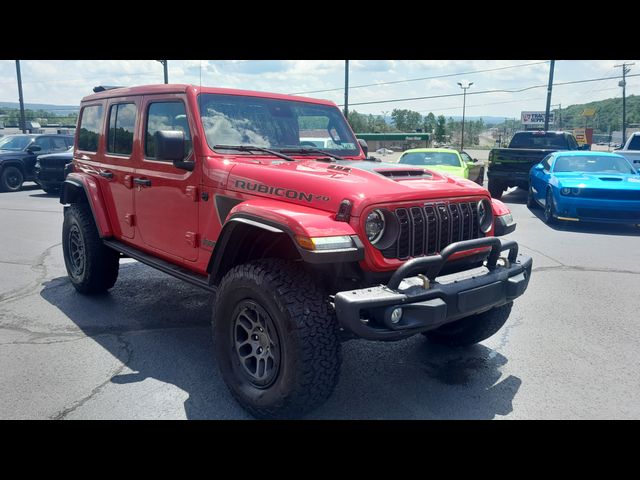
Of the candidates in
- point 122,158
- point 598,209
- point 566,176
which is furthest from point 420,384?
point 566,176

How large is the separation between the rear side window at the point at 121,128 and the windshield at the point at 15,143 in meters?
13.3

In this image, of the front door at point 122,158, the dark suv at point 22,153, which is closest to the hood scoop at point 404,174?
the front door at point 122,158

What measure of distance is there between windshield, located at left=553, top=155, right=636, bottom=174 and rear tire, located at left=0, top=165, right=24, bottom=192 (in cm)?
1491

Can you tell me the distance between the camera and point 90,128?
5.59 m

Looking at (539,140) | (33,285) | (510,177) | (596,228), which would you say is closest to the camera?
(33,285)

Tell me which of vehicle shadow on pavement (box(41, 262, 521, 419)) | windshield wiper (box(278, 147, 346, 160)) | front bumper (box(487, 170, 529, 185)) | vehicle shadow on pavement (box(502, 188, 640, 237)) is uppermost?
windshield wiper (box(278, 147, 346, 160))

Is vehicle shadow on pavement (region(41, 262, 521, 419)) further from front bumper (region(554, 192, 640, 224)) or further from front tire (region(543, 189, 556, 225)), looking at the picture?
front tire (region(543, 189, 556, 225))

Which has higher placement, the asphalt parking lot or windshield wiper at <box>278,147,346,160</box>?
windshield wiper at <box>278,147,346,160</box>

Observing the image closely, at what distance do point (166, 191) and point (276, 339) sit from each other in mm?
1822

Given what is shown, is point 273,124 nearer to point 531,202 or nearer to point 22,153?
point 531,202

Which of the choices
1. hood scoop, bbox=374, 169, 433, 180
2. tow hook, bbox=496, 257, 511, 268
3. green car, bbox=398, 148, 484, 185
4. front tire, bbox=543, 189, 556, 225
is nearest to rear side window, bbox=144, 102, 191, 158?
hood scoop, bbox=374, 169, 433, 180

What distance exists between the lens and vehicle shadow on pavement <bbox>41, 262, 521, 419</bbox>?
335 centimetres

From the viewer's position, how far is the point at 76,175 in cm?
558

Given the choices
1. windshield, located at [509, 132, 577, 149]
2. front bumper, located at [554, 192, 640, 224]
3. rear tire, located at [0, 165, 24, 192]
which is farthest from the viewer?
rear tire, located at [0, 165, 24, 192]
